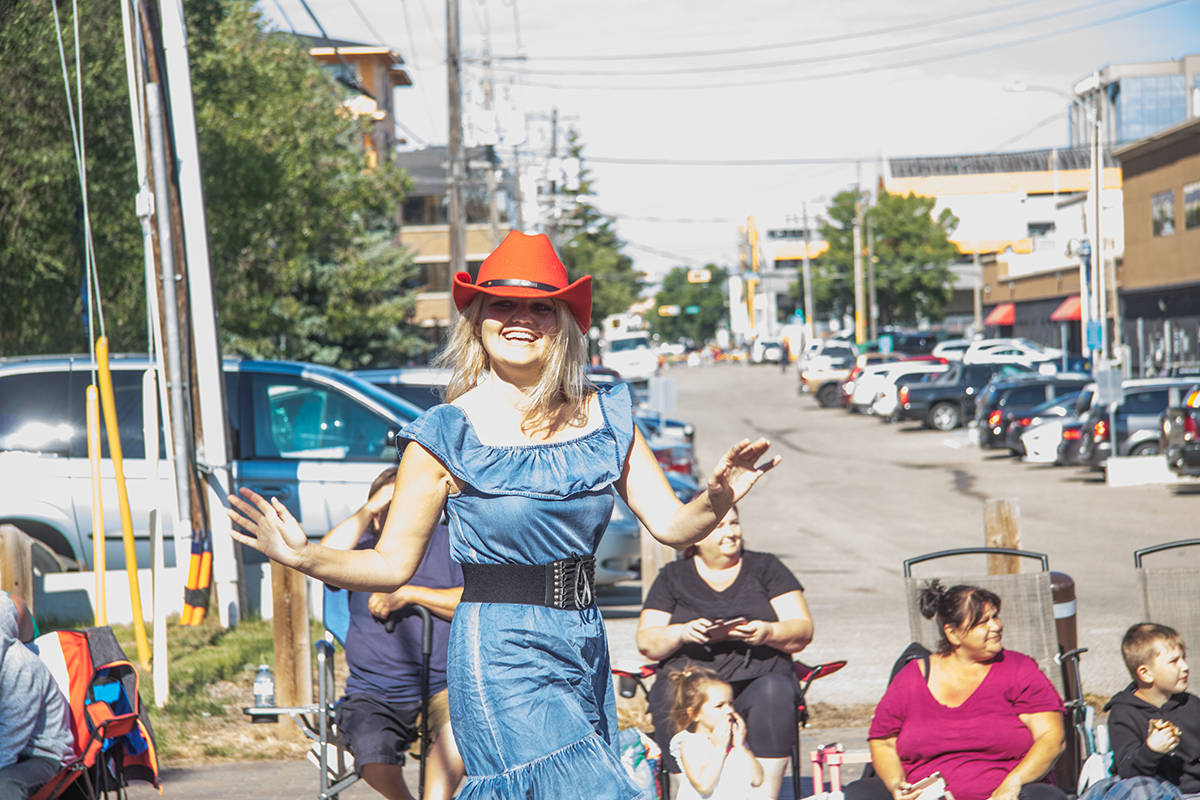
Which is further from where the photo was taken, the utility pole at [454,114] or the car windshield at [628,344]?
the car windshield at [628,344]

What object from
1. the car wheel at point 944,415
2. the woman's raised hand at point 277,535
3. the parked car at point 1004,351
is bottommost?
the car wheel at point 944,415

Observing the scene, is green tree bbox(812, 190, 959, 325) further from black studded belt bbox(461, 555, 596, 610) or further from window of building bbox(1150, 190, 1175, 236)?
black studded belt bbox(461, 555, 596, 610)

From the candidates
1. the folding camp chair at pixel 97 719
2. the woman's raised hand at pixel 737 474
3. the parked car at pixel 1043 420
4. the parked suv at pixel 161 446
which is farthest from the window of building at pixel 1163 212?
the woman's raised hand at pixel 737 474

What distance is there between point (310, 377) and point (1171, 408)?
16.0 m

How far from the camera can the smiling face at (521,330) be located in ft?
10.9

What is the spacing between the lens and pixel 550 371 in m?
3.31

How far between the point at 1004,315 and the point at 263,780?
64.5 metres

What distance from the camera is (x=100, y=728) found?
4980mm

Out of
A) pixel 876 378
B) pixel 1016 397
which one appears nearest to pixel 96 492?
pixel 1016 397

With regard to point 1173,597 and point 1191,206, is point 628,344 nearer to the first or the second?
point 1191,206

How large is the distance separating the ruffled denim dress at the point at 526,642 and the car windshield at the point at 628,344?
58.2 m

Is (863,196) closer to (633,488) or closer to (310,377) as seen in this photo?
(310,377)

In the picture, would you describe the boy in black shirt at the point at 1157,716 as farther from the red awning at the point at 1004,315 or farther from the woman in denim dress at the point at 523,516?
the red awning at the point at 1004,315

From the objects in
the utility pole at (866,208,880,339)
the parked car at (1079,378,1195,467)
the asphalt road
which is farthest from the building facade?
the parked car at (1079,378,1195,467)
